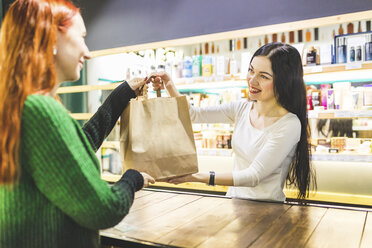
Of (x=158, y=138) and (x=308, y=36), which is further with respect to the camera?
(x=308, y=36)

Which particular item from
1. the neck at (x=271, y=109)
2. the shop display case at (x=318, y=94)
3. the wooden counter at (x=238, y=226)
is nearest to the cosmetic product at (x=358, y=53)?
the shop display case at (x=318, y=94)

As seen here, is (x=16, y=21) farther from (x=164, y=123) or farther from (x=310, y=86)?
(x=310, y=86)

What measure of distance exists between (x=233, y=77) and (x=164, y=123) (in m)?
2.14

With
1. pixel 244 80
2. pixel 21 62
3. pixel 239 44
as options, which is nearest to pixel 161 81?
pixel 21 62

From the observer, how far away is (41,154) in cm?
80

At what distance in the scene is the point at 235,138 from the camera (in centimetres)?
197

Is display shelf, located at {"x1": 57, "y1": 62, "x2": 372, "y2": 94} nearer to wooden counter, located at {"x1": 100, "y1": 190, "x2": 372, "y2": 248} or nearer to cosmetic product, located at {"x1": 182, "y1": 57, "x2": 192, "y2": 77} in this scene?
cosmetic product, located at {"x1": 182, "y1": 57, "x2": 192, "y2": 77}

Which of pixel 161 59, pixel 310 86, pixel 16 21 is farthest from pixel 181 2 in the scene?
pixel 16 21

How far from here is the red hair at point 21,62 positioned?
0.80m

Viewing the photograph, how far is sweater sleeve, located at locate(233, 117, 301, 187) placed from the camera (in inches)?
67.2

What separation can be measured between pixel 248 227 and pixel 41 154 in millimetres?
870

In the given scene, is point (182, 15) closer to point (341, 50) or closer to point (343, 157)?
point (341, 50)

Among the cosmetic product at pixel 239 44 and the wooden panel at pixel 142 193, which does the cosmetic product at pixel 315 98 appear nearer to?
the cosmetic product at pixel 239 44

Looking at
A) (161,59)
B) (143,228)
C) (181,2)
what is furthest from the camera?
(161,59)
